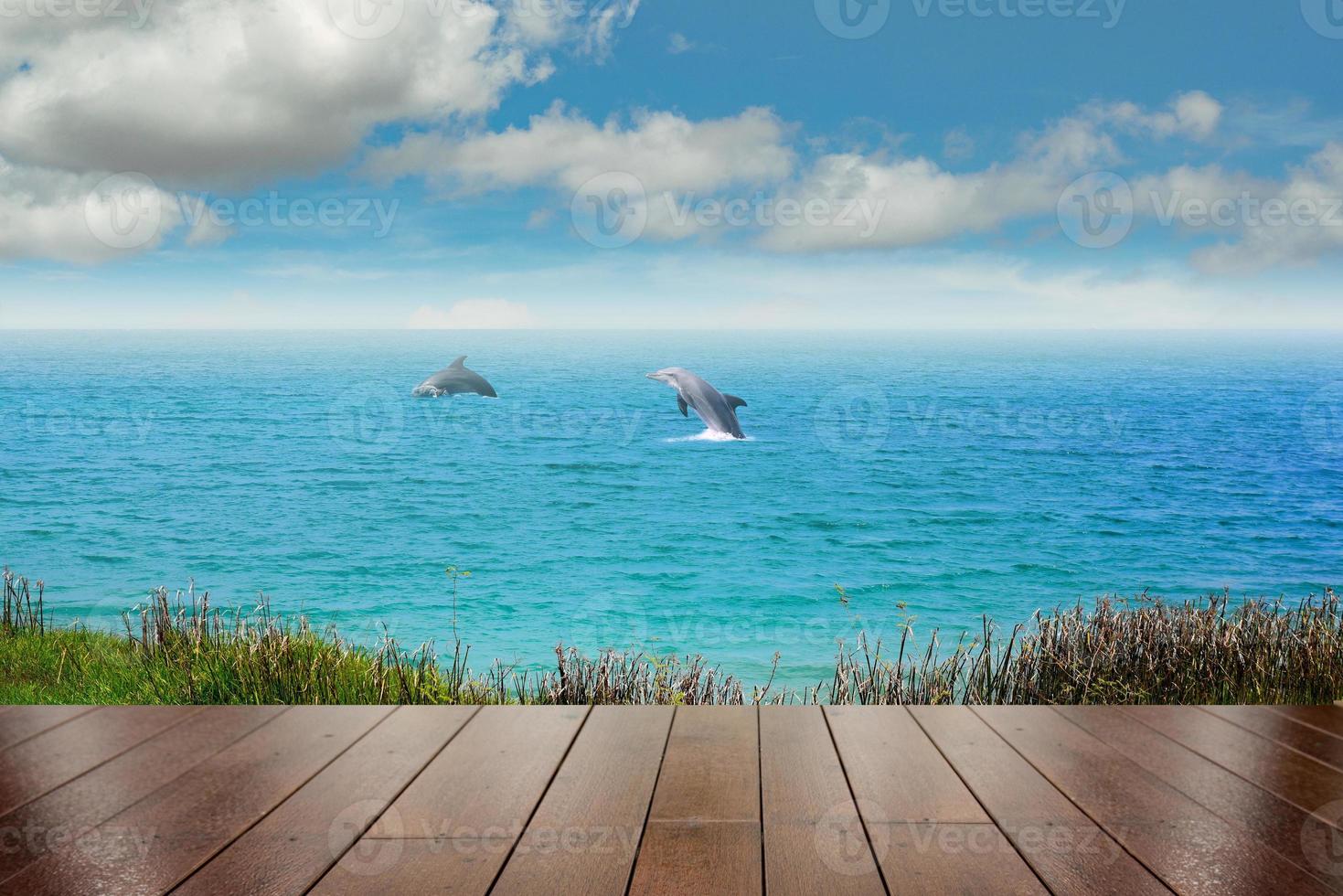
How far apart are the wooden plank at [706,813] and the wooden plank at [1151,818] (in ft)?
2.20

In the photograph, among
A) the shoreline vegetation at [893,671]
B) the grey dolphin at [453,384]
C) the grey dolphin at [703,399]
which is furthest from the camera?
the grey dolphin at [453,384]

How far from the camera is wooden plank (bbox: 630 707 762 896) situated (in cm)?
158

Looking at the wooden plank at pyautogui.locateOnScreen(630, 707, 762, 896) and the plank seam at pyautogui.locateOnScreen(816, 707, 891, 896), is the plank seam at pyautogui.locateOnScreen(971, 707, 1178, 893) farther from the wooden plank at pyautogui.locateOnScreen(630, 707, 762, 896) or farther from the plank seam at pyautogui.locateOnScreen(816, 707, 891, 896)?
the wooden plank at pyautogui.locateOnScreen(630, 707, 762, 896)

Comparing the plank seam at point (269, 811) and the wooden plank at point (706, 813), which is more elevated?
the wooden plank at point (706, 813)

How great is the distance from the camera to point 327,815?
184 centimetres

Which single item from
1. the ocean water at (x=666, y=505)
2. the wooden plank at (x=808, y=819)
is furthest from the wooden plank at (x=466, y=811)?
the ocean water at (x=666, y=505)

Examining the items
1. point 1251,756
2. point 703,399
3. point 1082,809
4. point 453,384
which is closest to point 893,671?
point 1251,756

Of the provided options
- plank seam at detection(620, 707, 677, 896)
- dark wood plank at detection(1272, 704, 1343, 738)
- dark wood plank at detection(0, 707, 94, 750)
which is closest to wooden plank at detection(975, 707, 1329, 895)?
dark wood plank at detection(1272, 704, 1343, 738)

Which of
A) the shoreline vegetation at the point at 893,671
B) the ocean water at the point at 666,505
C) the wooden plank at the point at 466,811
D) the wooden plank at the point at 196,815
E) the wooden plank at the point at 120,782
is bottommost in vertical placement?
the ocean water at the point at 666,505

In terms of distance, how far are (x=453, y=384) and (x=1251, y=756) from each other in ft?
157

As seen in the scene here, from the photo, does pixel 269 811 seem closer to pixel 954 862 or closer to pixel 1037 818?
pixel 954 862

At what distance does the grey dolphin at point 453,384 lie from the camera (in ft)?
151

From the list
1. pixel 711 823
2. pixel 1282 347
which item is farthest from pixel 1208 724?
pixel 1282 347

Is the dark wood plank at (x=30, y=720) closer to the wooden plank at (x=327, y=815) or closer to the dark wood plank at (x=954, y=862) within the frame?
the wooden plank at (x=327, y=815)
